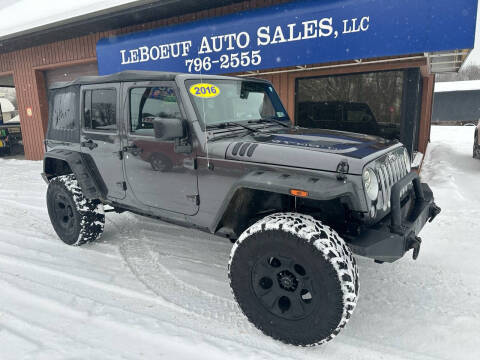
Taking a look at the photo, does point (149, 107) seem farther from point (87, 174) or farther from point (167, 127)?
point (87, 174)

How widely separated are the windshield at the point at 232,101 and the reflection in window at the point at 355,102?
3611 millimetres

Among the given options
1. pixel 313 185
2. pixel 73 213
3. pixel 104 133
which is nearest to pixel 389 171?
pixel 313 185

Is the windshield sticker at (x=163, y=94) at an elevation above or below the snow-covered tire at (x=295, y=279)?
above

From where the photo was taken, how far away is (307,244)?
2.14 metres

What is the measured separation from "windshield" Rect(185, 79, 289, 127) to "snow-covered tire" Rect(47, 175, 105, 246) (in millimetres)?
1938

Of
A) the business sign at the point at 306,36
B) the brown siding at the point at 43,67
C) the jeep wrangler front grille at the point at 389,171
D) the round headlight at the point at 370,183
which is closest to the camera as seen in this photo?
the round headlight at the point at 370,183

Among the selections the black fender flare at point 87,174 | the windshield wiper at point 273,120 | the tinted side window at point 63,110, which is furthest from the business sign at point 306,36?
the black fender flare at point 87,174

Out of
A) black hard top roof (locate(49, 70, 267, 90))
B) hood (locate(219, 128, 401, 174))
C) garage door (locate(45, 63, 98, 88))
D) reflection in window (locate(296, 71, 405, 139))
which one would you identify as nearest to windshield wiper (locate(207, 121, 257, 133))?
hood (locate(219, 128, 401, 174))

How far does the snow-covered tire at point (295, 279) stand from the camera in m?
2.09

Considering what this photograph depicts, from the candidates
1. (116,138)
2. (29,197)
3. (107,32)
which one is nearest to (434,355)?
(116,138)

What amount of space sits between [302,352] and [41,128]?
1216cm

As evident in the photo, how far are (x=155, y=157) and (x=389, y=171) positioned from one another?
1962 millimetres

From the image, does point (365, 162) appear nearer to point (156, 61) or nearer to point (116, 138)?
point (116, 138)

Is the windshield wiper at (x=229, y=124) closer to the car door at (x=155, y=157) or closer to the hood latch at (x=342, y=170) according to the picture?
the car door at (x=155, y=157)
